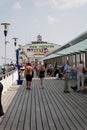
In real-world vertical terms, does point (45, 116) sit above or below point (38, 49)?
below

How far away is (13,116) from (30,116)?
441 millimetres

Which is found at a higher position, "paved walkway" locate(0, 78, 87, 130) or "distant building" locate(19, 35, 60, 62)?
"distant building" locate(19, 35, 60, 62)

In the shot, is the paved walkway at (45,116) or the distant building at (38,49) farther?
the distant building at (38,49)

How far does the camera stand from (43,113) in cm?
1082

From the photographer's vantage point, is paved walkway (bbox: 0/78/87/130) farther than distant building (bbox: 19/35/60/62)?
No

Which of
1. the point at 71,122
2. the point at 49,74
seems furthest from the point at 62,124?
the point at 49,74

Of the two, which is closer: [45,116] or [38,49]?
[45,116]

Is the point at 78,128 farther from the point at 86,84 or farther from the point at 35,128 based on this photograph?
the point at 86,84

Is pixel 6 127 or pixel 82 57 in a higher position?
pixel 82 57

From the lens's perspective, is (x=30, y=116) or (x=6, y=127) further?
(x=30, y=116)

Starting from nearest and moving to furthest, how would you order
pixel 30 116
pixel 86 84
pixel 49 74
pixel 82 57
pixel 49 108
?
pixel 30 116, pixel 49 108, pixel 86 84, pixel 82 57, pixel 49 74

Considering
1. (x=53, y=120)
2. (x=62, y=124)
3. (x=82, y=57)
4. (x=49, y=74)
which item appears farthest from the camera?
(x=49, y=74)

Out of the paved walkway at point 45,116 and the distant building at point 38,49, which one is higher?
the distant building at point 38,49

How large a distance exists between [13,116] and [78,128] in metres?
2.46
